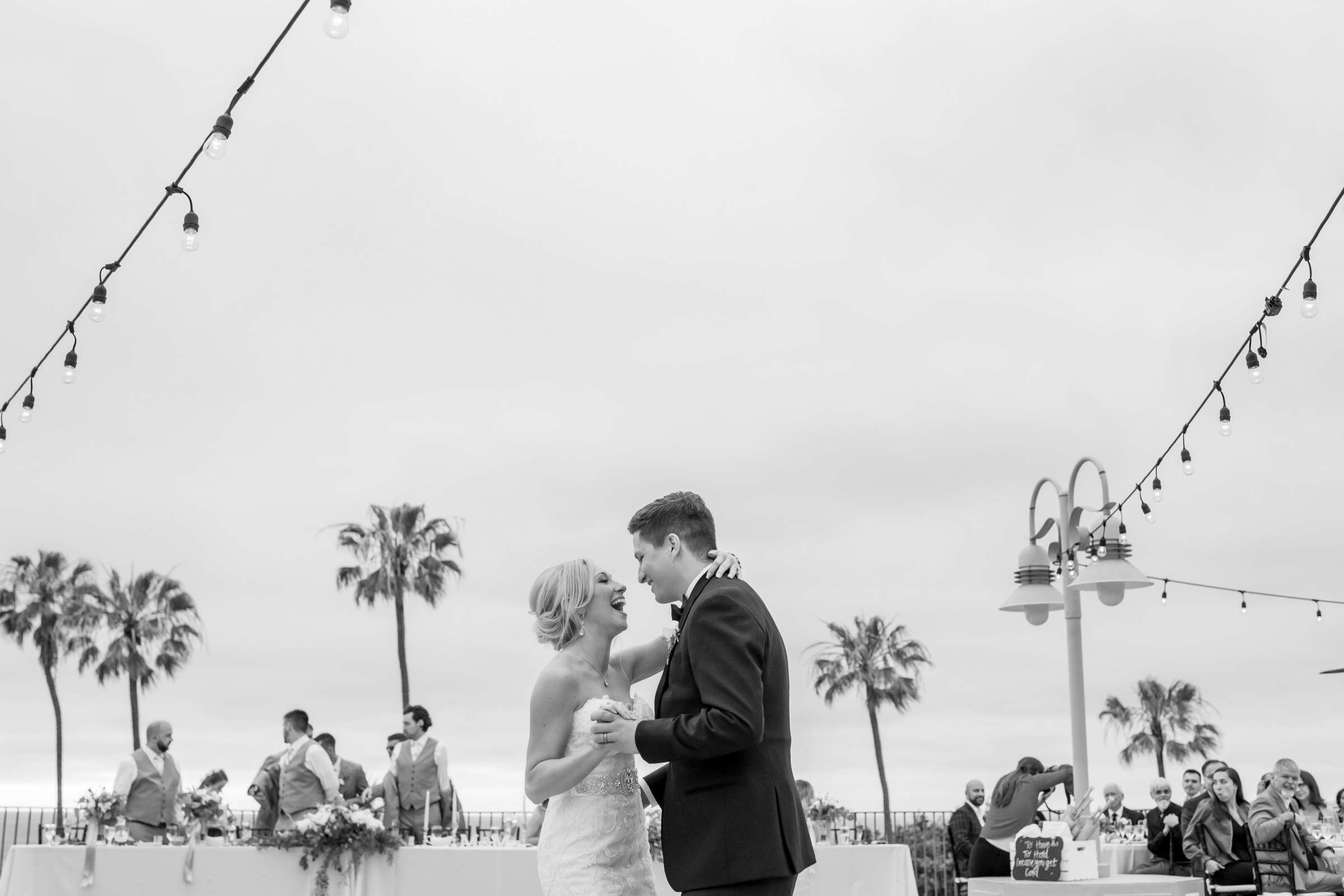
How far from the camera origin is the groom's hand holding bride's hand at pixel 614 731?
3.22 meters

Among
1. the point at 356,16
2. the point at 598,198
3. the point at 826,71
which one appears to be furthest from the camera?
the point at 598,198

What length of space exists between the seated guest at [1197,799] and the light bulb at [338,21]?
26.4ft

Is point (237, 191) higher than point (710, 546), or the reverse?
point (237, 191)

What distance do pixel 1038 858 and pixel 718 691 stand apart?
12.4 ft

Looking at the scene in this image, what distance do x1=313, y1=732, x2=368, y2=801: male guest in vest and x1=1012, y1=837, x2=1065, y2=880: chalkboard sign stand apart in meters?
6.64

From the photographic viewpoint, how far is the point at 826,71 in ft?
36.6

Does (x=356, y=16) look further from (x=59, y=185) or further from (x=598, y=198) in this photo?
(x=598, y=198)

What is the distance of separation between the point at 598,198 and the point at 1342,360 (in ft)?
26.5

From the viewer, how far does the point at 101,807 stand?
8070 millimetres

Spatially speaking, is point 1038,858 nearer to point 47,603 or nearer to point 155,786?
point 155,786

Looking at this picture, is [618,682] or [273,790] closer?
[618,682]

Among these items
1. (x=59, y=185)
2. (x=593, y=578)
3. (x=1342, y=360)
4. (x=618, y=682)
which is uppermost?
(x=59, y=185)

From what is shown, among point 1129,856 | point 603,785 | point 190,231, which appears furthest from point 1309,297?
point 1129,856

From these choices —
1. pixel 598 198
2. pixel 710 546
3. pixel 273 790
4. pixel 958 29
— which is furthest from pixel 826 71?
pixel 710 546
